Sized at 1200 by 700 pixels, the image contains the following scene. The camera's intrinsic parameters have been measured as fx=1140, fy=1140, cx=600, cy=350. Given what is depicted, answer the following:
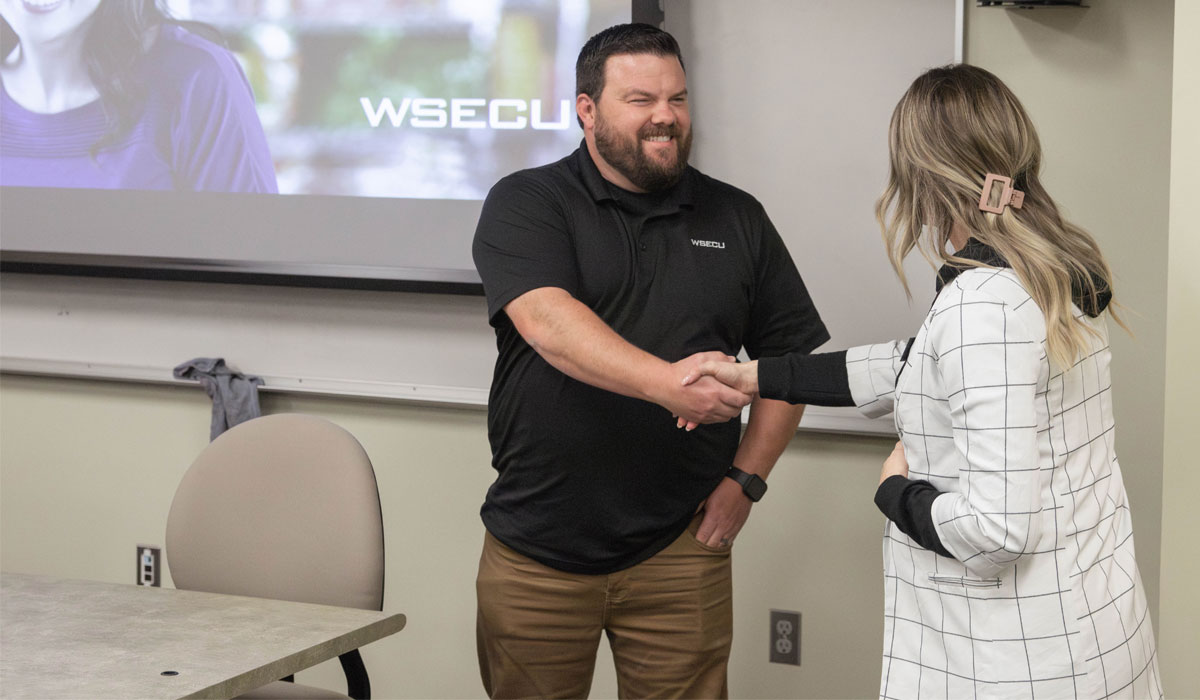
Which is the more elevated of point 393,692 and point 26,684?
point 26,684

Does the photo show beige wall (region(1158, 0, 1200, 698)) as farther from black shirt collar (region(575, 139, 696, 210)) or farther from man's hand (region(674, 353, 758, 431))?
black shirt collar (region(575, 139, 696, 210))

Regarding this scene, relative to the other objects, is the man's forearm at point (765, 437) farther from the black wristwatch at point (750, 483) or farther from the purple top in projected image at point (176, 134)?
the purple top in projected image at point (176, 134)

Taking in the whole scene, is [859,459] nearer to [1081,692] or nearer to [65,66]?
[1081,692]

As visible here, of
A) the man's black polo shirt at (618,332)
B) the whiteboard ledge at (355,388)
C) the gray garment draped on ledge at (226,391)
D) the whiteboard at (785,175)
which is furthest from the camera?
the gray garment draped on ledge at (226,391)

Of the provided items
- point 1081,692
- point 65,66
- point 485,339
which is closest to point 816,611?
point 485,339

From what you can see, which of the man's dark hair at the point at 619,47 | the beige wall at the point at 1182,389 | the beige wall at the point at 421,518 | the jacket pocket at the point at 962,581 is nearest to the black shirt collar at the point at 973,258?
the jacket pocket at the point at 962,581

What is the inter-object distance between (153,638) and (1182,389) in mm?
1523

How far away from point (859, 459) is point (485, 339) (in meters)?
0.92

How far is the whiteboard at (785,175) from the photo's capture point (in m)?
2.42

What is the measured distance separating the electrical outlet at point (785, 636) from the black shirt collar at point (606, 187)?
1.07 meters

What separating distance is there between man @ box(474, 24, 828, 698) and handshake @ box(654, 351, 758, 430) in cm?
4

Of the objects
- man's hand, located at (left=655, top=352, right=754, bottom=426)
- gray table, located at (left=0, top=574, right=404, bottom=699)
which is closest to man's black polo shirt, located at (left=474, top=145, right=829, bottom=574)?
man's hand, located at (left=655, top=352, right=754, bottom=426)

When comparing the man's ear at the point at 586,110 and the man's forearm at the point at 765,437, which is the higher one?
the man's ear at the point at 586,110

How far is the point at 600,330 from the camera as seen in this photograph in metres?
1.88
